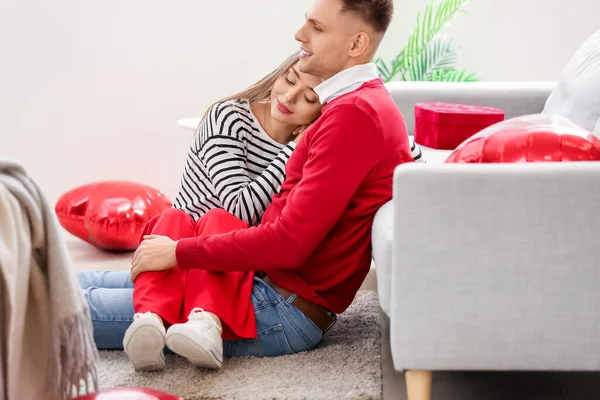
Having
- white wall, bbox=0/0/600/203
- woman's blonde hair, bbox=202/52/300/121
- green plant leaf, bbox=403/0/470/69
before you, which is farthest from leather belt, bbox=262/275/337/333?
white wall, bbox=0/0/600/203

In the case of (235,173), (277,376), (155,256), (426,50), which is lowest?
(277,376)

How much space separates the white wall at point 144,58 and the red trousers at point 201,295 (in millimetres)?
1968

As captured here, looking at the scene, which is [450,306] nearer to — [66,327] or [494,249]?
[494,249]

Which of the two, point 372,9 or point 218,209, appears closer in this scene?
point 372,9

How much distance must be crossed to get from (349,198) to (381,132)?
0.53 feet

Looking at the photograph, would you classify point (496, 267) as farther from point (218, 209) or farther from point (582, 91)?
point (582, 91)

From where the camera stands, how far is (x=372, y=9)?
2.05 meters

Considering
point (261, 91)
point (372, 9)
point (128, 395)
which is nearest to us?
point (128, 395)

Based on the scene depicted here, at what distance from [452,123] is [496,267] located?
1235 mm

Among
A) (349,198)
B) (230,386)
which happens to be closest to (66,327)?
(230,386)

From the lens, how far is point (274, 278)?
2150 mm

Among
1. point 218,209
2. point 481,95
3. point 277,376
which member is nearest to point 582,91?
point 481,95

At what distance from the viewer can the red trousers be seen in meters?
2.08

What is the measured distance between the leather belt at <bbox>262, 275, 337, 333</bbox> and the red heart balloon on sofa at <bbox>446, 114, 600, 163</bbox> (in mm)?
520
